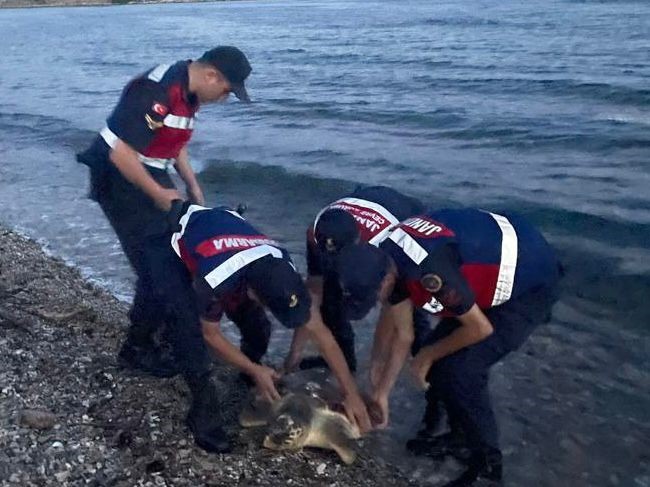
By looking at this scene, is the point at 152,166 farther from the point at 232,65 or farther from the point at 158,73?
the point at 232,65

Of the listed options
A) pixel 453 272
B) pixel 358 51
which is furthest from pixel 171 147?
pixel 358 51

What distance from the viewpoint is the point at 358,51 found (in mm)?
29312

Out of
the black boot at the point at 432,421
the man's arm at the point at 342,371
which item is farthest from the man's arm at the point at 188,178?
the black boot at the point at 432,421

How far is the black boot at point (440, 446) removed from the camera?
528cm

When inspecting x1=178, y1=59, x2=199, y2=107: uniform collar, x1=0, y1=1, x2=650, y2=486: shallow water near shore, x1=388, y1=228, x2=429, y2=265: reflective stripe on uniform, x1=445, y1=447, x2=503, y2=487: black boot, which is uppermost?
x1=178, y1=59, x2=199, y2=107: uniform collar

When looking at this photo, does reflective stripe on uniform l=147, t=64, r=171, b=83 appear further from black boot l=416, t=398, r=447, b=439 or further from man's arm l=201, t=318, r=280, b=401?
black boot l=416, t=398, r=447, b=439

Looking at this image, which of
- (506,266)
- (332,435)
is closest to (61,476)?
(332,435)

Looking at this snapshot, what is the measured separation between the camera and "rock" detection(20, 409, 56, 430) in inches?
194

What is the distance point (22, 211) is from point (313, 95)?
1049 cm

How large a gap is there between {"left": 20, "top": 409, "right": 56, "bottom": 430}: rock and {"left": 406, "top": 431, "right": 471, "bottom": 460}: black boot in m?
2.09

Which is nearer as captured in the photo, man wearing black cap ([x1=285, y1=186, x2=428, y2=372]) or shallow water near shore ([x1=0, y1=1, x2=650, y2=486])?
man wearing black cap ([x1=285, y1=186, x2=428, y2=372])

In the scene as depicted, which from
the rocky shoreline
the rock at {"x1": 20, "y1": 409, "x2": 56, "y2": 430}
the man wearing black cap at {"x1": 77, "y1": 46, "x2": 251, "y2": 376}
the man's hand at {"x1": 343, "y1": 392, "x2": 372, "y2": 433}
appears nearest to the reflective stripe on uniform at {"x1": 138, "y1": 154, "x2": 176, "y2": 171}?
the man wearing black cap at {"x1": 77, "y1": 46, "x2": 251, "y2": 376}

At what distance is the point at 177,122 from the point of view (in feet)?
18.4

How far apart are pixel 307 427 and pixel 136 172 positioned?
1894 mm
